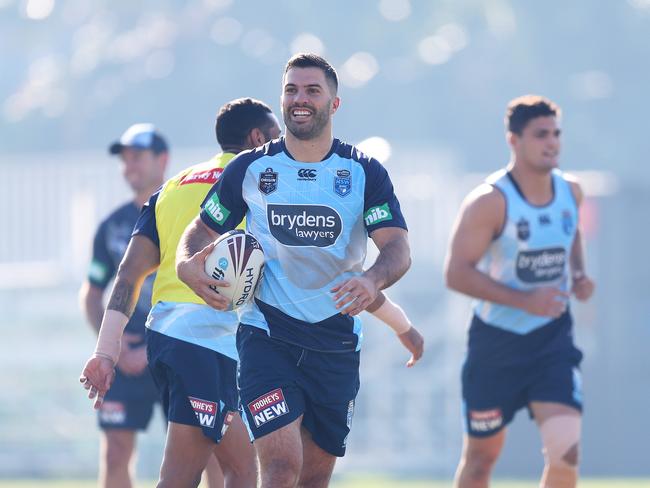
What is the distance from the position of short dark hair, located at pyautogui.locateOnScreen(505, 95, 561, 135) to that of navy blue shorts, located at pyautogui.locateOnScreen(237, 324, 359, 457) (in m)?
2.86

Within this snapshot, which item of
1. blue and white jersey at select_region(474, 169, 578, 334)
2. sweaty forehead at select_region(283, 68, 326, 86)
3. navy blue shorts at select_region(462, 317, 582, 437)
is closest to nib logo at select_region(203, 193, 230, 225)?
sweaty forehead at select_region(283, 68, 326, 86)

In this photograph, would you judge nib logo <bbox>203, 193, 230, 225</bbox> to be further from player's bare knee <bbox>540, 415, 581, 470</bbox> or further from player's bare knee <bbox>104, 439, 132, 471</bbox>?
player's bare knee <bbox>104, 439, 132, 471</bbox>

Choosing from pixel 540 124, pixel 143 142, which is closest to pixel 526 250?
pixel 540 124

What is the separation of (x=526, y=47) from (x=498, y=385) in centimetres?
2918

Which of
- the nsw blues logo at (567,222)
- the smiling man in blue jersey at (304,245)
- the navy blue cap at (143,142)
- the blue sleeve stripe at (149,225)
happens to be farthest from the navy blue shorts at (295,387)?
the navy blue cap at (143,142)

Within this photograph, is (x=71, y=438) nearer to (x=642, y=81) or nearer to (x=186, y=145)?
(x=186, y=145)

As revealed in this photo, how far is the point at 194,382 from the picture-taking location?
764 cm

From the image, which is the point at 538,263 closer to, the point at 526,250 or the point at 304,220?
the point at 526,250

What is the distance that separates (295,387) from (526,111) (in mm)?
3285

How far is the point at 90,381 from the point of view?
7.36 m

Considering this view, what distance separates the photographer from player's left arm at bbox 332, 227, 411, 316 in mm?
6754

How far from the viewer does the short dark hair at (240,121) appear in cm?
817

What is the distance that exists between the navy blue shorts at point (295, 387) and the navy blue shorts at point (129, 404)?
315 centimetres

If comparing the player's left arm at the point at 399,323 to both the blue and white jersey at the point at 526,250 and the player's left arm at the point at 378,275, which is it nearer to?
the player's left arm at the point at 378,275
